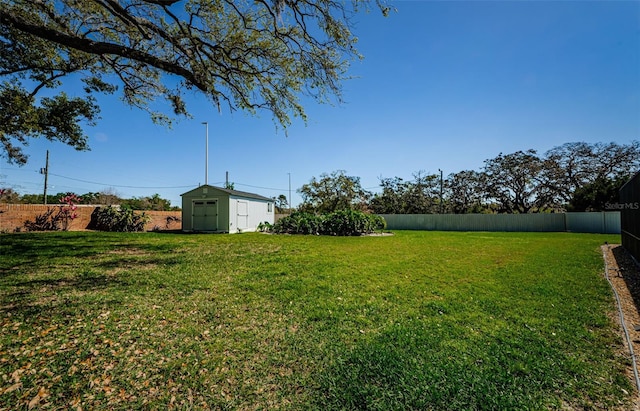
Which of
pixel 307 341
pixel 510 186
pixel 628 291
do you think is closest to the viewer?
pixel 307 341

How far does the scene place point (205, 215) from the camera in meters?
16.6

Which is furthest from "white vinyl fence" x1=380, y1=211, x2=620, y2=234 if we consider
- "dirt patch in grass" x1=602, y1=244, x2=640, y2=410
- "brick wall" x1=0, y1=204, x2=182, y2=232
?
"brick wall" x1=0, y1=204, x2=182, y2=232

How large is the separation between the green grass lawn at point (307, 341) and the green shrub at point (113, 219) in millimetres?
9788

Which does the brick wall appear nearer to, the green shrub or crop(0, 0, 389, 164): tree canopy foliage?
the green shrub

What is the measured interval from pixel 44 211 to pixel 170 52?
37.0 ft

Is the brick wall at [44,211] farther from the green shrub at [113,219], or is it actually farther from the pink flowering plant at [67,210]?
the green shrub at [113,219]

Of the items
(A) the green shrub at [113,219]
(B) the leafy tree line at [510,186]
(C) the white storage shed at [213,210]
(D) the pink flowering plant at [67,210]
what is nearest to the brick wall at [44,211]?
(D) the pink flowering plant at [67,210]

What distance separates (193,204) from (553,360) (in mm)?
17394

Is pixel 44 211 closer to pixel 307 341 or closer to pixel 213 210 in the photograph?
pixel 213 210

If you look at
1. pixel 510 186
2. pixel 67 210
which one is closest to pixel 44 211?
pixel 67 210

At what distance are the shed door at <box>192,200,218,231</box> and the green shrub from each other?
312 cm

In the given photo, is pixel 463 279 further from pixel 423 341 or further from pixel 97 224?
pixel 97 224

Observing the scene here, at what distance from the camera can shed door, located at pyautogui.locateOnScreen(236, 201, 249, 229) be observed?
1727 cm

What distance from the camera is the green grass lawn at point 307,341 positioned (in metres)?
2.16
